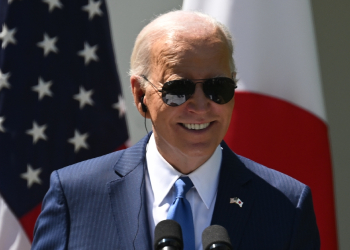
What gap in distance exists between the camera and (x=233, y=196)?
2.22 metres

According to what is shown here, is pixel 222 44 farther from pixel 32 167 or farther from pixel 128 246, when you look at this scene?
pixel 32 167

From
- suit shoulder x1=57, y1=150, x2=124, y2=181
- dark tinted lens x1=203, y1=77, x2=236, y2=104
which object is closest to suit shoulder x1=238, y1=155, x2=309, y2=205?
dark tinted lens x1=203, y1=77, x2=236, y2=104

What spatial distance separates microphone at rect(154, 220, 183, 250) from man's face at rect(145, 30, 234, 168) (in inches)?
26.4

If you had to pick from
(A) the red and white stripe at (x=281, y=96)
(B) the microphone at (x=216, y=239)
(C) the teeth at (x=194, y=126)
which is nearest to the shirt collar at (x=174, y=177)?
(C) the teeth at (x=194, y=126)

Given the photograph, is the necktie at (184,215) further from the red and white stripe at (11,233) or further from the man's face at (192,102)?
the red and white stripe at (11,233)

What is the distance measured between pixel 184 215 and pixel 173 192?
6.1 inches

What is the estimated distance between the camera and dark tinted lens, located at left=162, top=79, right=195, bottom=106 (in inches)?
80.8

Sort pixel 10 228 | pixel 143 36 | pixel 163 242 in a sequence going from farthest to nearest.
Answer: pixel 10 228 → pixel 143 36 → pixel 163 242

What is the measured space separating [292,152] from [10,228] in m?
1.84

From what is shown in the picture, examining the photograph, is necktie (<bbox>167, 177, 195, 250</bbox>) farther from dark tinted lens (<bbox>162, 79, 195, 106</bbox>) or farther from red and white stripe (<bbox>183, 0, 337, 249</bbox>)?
red and white stripe (<bbox>183, 0, 337, 249</bbox>)

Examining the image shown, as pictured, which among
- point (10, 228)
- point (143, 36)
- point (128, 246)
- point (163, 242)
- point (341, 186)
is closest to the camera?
point (163, 242)

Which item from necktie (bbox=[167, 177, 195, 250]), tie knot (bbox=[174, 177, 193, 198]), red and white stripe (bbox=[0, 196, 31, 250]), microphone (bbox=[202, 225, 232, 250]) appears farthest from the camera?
red and white stripe (bbox=[0, 196, 31, 250])

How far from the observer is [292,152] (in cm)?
304

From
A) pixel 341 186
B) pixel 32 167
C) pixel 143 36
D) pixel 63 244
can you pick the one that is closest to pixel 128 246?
pixel 63 244
